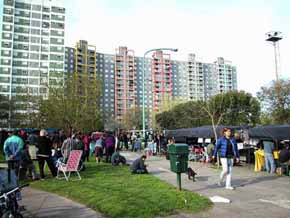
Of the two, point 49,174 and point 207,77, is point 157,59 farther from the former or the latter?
point 49,174

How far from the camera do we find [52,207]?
7660 mm

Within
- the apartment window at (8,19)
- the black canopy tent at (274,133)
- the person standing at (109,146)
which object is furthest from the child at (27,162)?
the apartment window at (8,19)

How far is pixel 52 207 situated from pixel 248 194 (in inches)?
207

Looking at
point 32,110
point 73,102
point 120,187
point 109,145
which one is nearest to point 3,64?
point 32,110

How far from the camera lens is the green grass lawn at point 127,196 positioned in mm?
7062

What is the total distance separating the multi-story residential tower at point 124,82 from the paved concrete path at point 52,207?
119 m

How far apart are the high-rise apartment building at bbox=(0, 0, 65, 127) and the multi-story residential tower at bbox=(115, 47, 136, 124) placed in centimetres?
3512

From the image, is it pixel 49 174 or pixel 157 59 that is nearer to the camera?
pixel 49 174

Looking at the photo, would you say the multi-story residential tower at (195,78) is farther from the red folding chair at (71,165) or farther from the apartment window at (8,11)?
the red folding chair at (71,165)

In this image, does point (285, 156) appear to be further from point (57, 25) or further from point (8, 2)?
point (57, 25)

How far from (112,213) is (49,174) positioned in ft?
23.3

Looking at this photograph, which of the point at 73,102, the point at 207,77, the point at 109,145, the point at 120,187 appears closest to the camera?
the point at 120,187

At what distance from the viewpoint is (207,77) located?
145 m

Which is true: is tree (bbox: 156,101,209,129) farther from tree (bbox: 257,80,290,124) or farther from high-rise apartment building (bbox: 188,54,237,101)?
high-rise apartment building (bbox: 188,54,237,101)
